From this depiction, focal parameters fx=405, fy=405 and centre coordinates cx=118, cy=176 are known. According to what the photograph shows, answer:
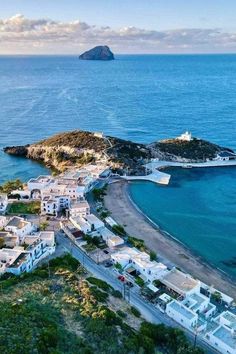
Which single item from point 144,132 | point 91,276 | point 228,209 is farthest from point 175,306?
point 144,132

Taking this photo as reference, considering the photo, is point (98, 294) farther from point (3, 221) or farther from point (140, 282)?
point (3, 221)

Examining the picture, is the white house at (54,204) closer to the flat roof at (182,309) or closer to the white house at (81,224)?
the white house at (81,224)

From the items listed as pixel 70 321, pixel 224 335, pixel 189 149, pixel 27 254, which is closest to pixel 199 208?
pixel 189 149

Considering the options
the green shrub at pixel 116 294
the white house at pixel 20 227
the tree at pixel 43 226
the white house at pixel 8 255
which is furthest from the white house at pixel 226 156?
the white house at pixel 8 255

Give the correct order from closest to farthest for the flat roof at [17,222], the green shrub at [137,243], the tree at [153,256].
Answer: the tree at [153,256] < the green shrub at [137,243] < the flat roof at [17,222]

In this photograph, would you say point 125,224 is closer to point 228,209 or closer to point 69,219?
point 69,219

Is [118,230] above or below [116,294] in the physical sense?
below
